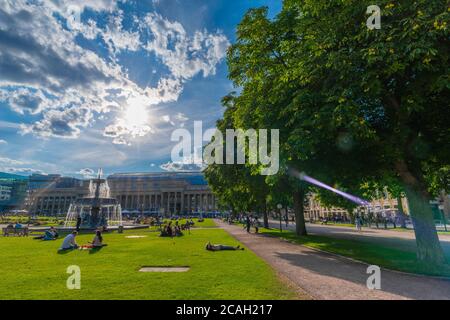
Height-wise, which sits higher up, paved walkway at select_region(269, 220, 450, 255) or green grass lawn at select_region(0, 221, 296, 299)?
green grass lawn at select_region(0, 221, 296, 299)

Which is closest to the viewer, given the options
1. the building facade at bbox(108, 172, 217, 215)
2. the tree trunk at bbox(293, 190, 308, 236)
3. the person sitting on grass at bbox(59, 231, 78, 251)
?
the person sitting on grass at bbox(59, 231, 78, 251)

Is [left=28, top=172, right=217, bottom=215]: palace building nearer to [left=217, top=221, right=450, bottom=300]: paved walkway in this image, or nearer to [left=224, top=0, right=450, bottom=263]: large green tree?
[left=224, top=0, right=450, bottom=263]: large green tree

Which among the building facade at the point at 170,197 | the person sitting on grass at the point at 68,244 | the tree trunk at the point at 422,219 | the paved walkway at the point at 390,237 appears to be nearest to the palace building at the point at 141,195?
the building facade at the point at 170,197

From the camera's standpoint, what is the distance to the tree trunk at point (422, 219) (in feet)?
40.4

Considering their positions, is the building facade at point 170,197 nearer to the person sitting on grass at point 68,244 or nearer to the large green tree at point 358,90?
the person sitting on grass at point 68,244

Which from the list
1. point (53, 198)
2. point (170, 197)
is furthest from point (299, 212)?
point (53, 198)

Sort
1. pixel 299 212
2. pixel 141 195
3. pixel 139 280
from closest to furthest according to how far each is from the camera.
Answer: pixel 139 280, pixel 299 212, pixel 141 195

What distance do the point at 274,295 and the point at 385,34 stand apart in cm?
1023

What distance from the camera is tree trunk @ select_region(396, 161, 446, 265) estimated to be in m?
12.3

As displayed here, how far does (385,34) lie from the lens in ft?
33.2

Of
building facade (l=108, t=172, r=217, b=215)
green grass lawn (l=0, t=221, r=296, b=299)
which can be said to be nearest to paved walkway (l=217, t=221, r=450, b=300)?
green grass lawn (l=0, t=221, r=296, b=299)

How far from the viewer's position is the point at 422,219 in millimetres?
12844

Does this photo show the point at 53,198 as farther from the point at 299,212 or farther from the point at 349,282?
the point at 349,282
